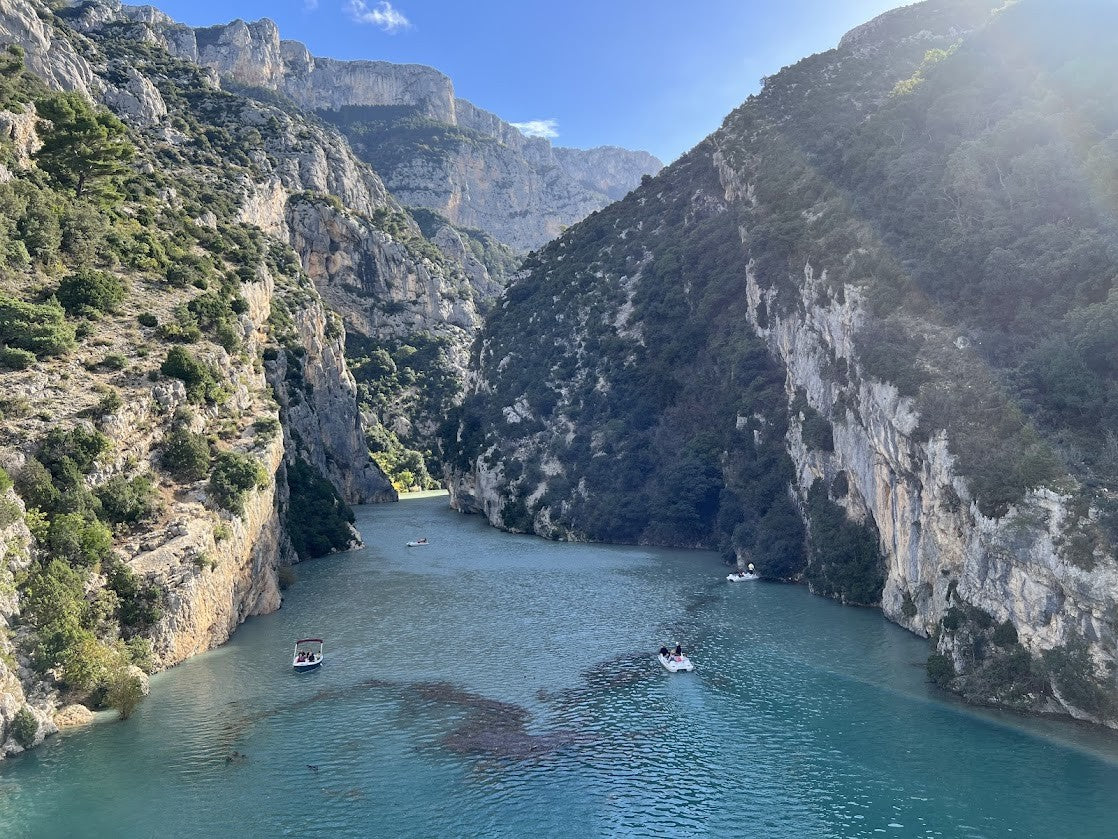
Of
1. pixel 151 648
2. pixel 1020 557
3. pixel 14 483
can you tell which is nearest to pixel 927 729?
pixel 1020 557

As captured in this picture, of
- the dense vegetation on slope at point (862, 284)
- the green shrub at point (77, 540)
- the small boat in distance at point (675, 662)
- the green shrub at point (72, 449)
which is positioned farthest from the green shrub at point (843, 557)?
the green shrub at point (72, 449)

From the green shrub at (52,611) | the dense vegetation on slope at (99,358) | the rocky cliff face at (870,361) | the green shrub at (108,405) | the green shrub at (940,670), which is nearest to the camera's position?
the green shrub at (52,611)

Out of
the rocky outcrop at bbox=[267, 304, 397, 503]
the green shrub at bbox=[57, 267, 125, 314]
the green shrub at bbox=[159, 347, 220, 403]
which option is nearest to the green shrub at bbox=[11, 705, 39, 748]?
the green shrub at bbox=[159, 347, 220, 403]

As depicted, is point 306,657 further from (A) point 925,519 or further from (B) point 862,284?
(B) point 862,284

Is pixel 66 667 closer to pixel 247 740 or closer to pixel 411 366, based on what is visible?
pixel 247 740

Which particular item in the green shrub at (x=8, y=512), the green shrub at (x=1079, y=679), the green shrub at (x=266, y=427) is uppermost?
the green shrub at (x=266, y=427)

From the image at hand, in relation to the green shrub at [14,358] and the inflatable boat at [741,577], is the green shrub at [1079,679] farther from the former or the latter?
the green shrub at [14,358]

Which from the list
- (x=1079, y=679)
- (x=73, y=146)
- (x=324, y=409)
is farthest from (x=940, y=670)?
(x=324, y=409)
